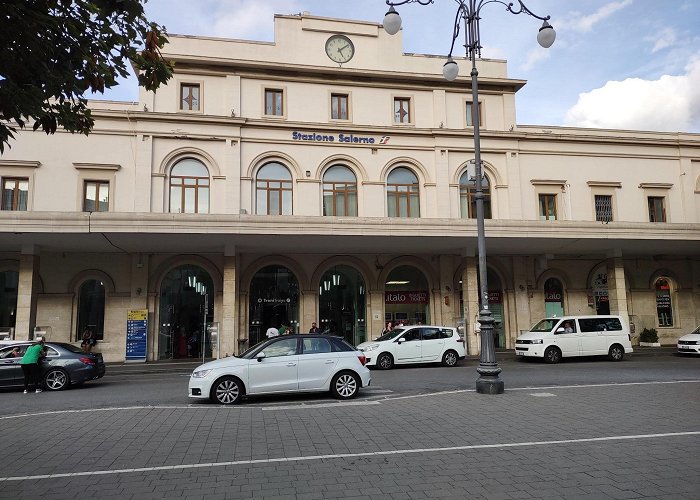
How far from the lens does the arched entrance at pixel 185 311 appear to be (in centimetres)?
2238

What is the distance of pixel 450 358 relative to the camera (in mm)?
18781

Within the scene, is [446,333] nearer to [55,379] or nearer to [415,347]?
[415,347]

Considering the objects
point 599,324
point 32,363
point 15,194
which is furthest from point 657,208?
point 15,194

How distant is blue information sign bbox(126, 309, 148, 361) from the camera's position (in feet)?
70.3

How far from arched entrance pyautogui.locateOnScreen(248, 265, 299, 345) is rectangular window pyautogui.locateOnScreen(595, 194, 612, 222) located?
51.7 ft

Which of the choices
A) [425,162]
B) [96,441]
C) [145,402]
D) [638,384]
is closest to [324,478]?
[96,441]

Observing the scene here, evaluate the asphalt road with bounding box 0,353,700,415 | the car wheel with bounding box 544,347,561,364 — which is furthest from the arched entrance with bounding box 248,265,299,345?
the car wheel with bounding box 544,347,561,364

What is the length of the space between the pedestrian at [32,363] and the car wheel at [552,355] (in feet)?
54.6

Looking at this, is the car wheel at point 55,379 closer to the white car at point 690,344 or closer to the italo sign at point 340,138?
the italo sign at point 340,138

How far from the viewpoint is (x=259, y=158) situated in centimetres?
2345

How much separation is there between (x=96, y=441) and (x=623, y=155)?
27544mm

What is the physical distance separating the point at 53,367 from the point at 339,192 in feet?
45.6

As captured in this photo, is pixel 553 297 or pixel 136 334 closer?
pixel 136 334

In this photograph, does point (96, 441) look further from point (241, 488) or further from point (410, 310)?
point (410, 310)
